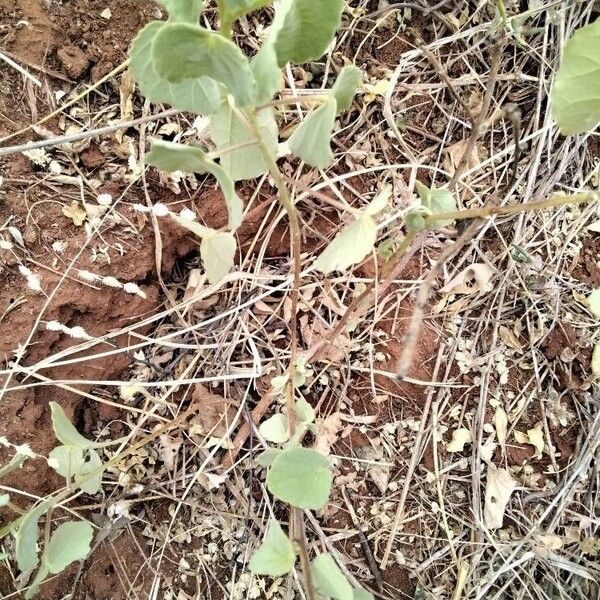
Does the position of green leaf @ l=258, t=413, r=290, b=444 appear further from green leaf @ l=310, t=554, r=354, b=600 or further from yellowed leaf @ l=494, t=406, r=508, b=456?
yellowed leaf @ l=494, t=406, r=508, b=456

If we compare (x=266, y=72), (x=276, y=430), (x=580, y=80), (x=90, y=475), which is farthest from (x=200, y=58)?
(x=90, y=475)

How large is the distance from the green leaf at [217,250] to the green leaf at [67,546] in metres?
0.48

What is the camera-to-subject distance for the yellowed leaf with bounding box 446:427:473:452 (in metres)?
1.34

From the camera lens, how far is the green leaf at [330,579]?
2.94 ft

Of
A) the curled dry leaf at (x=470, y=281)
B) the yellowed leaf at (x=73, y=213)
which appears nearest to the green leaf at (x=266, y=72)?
the yellowed leaf at (x=73, y=213)

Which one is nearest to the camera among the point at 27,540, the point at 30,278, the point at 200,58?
the point at 200,58

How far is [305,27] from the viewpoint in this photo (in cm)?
70

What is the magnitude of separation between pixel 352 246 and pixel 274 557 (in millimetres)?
448

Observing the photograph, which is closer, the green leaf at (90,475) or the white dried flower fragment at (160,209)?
the green leaf at (90,475)

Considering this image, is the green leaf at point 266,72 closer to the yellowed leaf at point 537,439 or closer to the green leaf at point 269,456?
the green leaf at point 269,456

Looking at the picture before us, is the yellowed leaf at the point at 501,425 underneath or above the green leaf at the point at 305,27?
underneath

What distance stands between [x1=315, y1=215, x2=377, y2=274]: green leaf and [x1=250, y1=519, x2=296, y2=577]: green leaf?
393 mm

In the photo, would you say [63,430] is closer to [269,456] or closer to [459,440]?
[269,456]

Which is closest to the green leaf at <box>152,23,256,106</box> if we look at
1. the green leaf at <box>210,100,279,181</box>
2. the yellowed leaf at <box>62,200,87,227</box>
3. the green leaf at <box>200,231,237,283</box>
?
the green leaf at <box>210,100,279,181</box>
